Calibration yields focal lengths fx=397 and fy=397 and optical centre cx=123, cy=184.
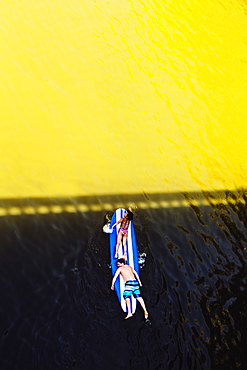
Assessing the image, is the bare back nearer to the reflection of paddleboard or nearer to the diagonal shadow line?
the reflection of paddleboard

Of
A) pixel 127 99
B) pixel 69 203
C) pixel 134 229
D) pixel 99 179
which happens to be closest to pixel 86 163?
pixel 99 179

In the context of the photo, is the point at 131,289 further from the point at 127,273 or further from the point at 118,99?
the point at 118,99

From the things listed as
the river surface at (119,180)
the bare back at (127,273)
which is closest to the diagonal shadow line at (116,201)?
the river surface at (119,180)

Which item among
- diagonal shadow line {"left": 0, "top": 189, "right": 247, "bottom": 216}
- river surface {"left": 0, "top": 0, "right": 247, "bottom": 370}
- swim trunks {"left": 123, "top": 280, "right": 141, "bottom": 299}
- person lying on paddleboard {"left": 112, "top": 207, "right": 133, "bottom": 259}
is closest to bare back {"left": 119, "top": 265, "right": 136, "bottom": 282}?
swim trunks {"left": 123, "top": 280, "right": 141, "bottom": 299}

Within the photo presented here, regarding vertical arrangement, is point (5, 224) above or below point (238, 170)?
below

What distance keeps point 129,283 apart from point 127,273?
0.25 metres

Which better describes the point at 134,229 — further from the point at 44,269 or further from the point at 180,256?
the point at 44,269

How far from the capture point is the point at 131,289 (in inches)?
269

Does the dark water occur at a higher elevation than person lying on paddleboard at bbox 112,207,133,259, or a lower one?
lower

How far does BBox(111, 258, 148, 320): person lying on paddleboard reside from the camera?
22.3 feet

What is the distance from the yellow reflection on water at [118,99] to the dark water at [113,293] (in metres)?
1.00

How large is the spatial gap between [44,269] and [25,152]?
3.06 metres

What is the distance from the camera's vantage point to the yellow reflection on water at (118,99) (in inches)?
366

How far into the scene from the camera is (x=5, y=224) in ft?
25.3
